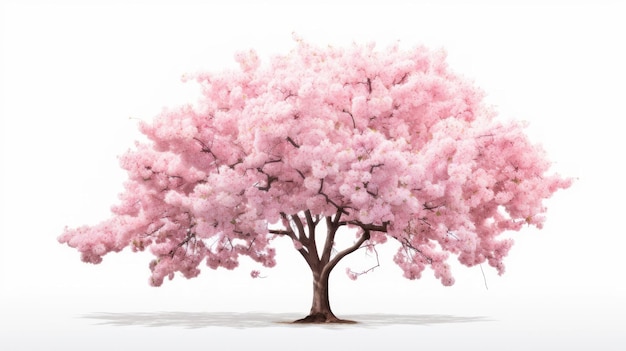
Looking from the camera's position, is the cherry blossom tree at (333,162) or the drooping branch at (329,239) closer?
the cherry blossom tree at (333,162)

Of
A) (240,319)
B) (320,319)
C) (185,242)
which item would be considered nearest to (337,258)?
(320,319)

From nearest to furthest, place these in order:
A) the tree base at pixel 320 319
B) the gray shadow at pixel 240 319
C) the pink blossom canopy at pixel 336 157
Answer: the pink blossom canopy at pixel 336 157 → the gray shadow at pixel 240 319 → the tree base at pixel 320 319

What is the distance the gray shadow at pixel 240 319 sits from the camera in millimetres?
22375

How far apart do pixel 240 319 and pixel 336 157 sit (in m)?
7.20

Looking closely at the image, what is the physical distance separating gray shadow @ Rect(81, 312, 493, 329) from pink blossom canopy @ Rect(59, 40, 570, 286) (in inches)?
74.9

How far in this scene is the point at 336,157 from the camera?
Result: 761 inches

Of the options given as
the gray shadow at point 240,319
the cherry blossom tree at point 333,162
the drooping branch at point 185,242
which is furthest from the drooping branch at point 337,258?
the drooping branch at point 185,242

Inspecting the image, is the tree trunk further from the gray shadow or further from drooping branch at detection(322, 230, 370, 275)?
the gray shadow

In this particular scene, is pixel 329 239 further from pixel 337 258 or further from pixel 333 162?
pixel 333 162

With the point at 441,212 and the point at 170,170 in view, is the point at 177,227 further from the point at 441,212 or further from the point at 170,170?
the point at 441,212

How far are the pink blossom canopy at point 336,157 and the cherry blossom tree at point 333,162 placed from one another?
0.03 meters

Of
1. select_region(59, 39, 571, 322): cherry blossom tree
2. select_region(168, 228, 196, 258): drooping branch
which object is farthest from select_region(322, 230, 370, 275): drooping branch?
select_region(168, 228, 196, 258): drooping branch

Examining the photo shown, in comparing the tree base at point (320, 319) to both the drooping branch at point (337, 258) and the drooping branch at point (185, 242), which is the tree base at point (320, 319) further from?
the drooping branch at point (185, 242)

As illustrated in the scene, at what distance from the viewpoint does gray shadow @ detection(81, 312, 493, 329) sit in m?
22.4
